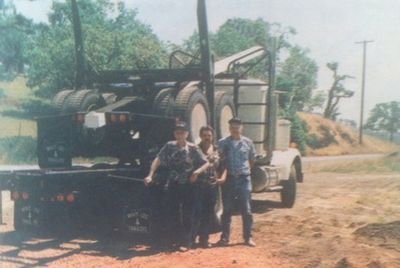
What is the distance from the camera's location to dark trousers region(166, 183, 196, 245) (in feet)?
22.9

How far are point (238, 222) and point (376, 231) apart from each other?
7.54 feet

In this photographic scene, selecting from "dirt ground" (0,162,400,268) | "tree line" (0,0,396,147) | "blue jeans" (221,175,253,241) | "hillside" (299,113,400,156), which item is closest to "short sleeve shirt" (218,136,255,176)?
"blue jeans" (221,175,253,241)

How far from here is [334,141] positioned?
50.7 meters

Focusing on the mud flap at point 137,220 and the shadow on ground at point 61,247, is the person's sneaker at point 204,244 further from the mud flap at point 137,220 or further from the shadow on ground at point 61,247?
the mud flap at point 137,220

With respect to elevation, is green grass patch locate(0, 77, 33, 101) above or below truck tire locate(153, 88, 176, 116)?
above

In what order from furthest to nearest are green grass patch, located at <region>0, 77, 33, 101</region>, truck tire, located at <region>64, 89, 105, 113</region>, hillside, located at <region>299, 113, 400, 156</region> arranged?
1. hillside, located at <region>299, 113, 400, 156</region>
2. green grass patch, located at <region>0, 77, 33, 101</region>
3. truck tire, located at <region>64, 89, 105, 113</region>

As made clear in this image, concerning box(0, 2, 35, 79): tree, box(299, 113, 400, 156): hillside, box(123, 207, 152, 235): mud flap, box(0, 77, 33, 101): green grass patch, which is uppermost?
box(0, 2, 35, 79): tree

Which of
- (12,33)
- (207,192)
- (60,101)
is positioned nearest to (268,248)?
(207,192)

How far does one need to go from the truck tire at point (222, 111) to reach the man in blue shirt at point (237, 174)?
3.43 ft

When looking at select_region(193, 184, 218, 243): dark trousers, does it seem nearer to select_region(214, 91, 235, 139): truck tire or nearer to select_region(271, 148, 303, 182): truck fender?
select_region(214, 91, 235, 139): truck tire

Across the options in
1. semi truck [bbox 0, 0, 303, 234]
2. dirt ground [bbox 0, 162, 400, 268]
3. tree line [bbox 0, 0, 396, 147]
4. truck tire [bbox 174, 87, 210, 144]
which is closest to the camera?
dirt ground [bbox 0, 162, 400, 268]

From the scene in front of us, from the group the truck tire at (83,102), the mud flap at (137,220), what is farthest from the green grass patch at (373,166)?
the mud flap at (137,220)

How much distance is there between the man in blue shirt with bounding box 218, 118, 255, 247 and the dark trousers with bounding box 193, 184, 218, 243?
0.29 metres

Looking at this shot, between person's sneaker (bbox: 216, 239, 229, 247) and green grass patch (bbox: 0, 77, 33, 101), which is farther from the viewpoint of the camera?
green grass patch (bbox: 0, 77, 33, 101)
